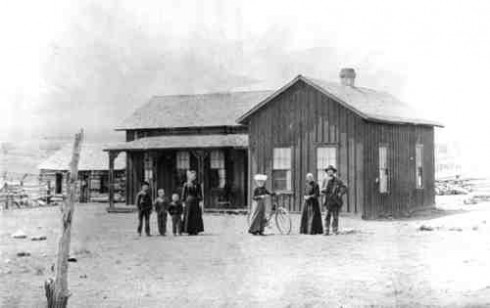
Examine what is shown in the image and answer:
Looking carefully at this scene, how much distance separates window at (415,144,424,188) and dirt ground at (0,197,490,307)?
722cm

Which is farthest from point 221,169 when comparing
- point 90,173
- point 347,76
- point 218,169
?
point 90,173

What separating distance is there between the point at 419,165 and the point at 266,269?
→ 16.8 metres

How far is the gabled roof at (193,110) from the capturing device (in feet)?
106

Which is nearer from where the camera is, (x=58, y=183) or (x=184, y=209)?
(x=184, y=209)

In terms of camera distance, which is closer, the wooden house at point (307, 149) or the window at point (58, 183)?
the wooden house at point (307, 149)

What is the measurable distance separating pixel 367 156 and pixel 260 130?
13.9 feet

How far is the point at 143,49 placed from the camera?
23625mm

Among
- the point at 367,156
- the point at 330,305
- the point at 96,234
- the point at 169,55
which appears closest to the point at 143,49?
the point at 169,55

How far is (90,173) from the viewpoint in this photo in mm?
44031

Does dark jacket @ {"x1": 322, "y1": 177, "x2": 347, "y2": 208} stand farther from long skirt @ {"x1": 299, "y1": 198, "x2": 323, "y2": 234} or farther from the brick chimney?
the brick chimney

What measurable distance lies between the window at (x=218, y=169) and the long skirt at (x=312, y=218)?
1187cm

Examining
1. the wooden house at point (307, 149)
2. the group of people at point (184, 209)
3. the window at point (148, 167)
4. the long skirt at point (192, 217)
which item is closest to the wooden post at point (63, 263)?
the group of people at point (184, 209)

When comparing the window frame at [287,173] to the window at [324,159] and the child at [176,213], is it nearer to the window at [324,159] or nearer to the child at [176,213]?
the window at [324,159]

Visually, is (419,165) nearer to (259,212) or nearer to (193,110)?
(259,212)
